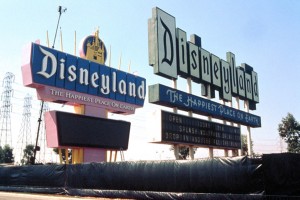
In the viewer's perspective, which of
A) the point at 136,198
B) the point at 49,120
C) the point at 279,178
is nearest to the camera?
the point at 279,178

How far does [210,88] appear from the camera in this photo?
88.1ft

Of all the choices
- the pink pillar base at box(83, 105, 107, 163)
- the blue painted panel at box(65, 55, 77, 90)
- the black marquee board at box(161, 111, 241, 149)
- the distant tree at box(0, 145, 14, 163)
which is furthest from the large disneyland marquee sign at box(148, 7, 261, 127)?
the distant tree at box(0, 145, 14, 163)

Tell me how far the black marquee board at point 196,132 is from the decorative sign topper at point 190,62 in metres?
2.96

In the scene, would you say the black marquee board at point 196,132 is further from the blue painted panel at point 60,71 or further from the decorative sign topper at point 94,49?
the decorative sign topper at point 94,49

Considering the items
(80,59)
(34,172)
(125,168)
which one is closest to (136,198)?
(125,168)

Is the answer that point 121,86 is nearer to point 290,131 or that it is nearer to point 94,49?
point 94,49

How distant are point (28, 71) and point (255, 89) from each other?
75.5ft

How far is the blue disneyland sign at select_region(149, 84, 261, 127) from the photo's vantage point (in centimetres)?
2017

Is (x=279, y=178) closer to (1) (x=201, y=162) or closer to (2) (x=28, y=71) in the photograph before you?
(1) (x=201, y=162)

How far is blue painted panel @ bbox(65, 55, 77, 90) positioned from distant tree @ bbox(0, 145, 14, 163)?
94006 mm

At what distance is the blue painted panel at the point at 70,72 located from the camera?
2808cm

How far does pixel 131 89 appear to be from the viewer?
34.6m

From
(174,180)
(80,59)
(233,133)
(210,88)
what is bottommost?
(174,180)

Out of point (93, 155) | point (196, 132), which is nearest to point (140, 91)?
point (93, 155)
